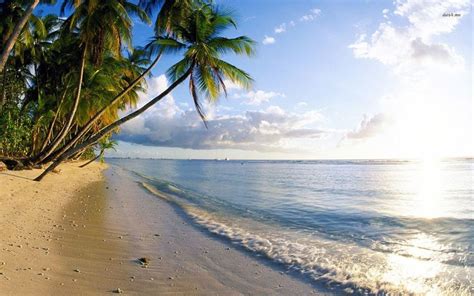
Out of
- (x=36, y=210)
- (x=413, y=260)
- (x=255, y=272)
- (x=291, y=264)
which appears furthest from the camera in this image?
(x=36, y=210)

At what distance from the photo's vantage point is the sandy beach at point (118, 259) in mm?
4789

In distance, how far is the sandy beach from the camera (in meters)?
4.79

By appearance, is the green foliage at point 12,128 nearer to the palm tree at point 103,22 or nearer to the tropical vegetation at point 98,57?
the tropical vegetation at point 98,57

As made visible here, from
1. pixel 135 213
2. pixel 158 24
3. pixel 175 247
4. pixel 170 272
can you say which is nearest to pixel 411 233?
pixel 175 247

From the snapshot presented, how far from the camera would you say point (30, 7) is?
10.1 metres

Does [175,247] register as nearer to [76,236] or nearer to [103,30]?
[76,236]

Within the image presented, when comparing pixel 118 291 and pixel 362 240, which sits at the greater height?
pixel 118 291

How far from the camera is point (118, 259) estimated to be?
20.0ft

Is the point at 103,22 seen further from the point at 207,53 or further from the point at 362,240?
the point at 362,240

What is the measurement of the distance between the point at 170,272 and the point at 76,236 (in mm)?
2952

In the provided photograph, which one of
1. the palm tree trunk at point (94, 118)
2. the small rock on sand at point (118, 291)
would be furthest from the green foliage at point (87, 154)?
the small rock on sand at point (118, 291)

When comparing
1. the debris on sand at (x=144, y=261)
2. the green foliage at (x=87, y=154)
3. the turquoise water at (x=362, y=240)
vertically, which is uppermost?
the green foliage at (x=87, y=154)

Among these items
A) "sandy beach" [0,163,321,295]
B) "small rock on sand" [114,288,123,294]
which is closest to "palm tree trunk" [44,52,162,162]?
"sandy beach" [0,163,321,295]

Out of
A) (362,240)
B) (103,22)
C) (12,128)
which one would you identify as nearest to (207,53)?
(103,22)
